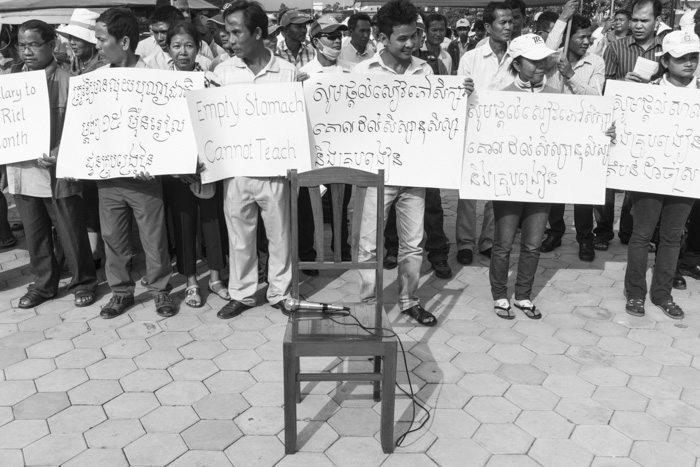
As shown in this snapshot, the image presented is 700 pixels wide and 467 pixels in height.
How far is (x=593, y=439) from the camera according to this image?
11.1ft

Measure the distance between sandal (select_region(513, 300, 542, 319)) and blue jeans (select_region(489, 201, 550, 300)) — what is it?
0.15 feet

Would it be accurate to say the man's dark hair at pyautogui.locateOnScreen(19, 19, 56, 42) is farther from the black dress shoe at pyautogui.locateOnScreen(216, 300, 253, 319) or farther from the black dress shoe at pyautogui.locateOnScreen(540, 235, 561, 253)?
the black dress shoe at pyautogui.locateOnScreen(540, 235, 561, 253)

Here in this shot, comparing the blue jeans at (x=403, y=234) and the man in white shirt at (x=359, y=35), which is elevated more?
the man in white shirt at (x=359, y=35)

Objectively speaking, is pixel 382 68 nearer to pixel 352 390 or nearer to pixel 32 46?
pixel 352 390

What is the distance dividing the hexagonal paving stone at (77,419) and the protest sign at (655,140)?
12.7 feet

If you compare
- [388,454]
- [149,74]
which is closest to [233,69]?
[149,74]

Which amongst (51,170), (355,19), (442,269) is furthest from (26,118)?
(355,19)

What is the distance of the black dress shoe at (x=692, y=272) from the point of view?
5.71 m

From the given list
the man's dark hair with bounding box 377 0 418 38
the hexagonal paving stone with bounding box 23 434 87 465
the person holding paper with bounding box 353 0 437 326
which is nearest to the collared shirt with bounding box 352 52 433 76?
the person holding paper with bounding box 353 0 437 326

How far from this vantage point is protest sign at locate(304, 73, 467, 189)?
446 cm

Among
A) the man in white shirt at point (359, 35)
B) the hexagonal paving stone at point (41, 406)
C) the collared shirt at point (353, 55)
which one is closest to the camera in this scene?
the hexagonal paving stone at point (41, 406)

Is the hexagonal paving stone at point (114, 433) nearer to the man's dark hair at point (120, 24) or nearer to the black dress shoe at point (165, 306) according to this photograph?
the black dress shoe at point (165, 306)

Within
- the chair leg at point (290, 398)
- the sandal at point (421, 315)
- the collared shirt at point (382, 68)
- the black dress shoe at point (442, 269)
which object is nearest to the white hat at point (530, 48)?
the collared shirt at point (382, 68)

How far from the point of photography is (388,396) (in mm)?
3150
